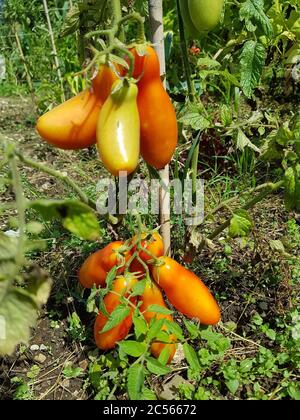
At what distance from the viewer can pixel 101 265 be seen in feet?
3.69

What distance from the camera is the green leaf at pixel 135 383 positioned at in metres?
0.94

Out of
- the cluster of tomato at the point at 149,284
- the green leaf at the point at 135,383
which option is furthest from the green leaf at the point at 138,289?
the green leaf at the point at 135,383

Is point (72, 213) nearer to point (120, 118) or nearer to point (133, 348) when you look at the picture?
point (120, 118)

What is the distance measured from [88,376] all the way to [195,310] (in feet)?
1.00

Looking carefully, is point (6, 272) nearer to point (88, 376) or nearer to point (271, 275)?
point (88, 376)

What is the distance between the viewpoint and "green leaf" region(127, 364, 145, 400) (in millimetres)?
936

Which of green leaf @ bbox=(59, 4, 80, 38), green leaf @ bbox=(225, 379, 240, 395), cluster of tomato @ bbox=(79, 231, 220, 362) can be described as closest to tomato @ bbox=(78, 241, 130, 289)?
cluster of tomato @ bbox=(79, 231, 220, 362)

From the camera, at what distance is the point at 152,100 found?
870mm

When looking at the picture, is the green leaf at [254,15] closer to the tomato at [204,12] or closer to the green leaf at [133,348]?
the tomato at [204,12]

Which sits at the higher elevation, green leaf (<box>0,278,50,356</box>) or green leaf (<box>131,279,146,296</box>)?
green leaf (<box>0,278,50,356</box>)

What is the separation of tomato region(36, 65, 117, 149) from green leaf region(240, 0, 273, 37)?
0.31 meters

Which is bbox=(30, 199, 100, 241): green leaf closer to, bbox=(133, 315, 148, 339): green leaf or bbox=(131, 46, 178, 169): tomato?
bbox=(131, 46, 178, 169): tomato

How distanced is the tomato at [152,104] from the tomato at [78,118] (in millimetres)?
52

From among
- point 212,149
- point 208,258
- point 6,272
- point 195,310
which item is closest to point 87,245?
point 208,258
